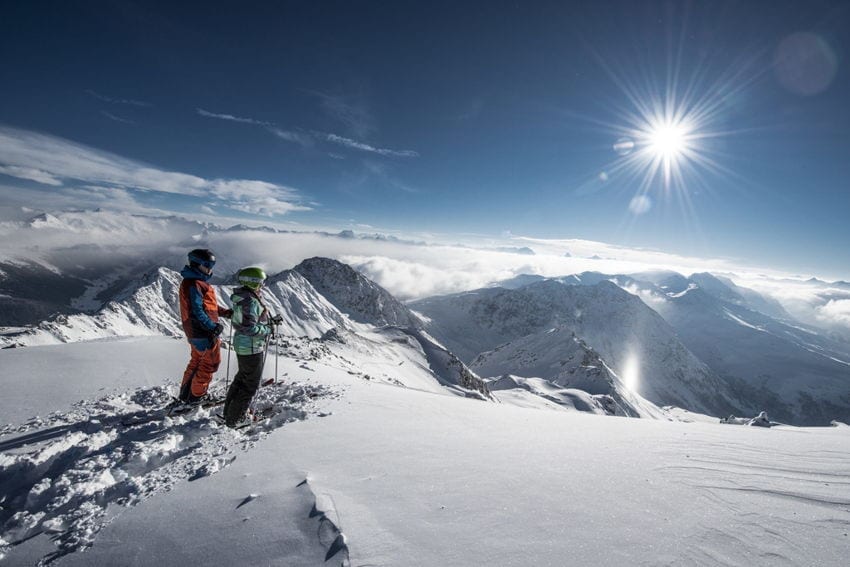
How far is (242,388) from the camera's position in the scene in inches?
278

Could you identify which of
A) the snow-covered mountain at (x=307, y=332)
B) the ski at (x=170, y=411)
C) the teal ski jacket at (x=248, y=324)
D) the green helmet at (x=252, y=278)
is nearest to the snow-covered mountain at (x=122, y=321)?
the snow-covered mountain at (x=307, y=332)

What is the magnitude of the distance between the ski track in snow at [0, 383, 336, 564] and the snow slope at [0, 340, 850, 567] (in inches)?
1.0

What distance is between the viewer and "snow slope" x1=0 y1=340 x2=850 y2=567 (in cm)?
298

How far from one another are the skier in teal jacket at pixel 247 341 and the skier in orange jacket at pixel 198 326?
41 cm

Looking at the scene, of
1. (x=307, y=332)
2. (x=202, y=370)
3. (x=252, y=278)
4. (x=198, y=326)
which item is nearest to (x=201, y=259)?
(x=252, y=278)

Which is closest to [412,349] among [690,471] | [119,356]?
[119,356]

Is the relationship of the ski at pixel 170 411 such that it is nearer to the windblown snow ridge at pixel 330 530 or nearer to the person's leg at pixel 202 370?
the person's leg at pixel 202 370

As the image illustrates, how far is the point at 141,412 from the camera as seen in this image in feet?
22.7

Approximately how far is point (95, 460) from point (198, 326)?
11.1 feet

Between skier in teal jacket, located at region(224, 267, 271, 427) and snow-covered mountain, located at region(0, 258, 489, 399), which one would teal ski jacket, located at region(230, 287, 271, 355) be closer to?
skier in teal jacket, located at region(224, 267, 271, 427)

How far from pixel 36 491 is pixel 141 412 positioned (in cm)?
325

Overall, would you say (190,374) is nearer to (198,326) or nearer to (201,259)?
(198,326)

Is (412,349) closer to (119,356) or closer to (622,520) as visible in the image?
(119,356)

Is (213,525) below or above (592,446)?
below
